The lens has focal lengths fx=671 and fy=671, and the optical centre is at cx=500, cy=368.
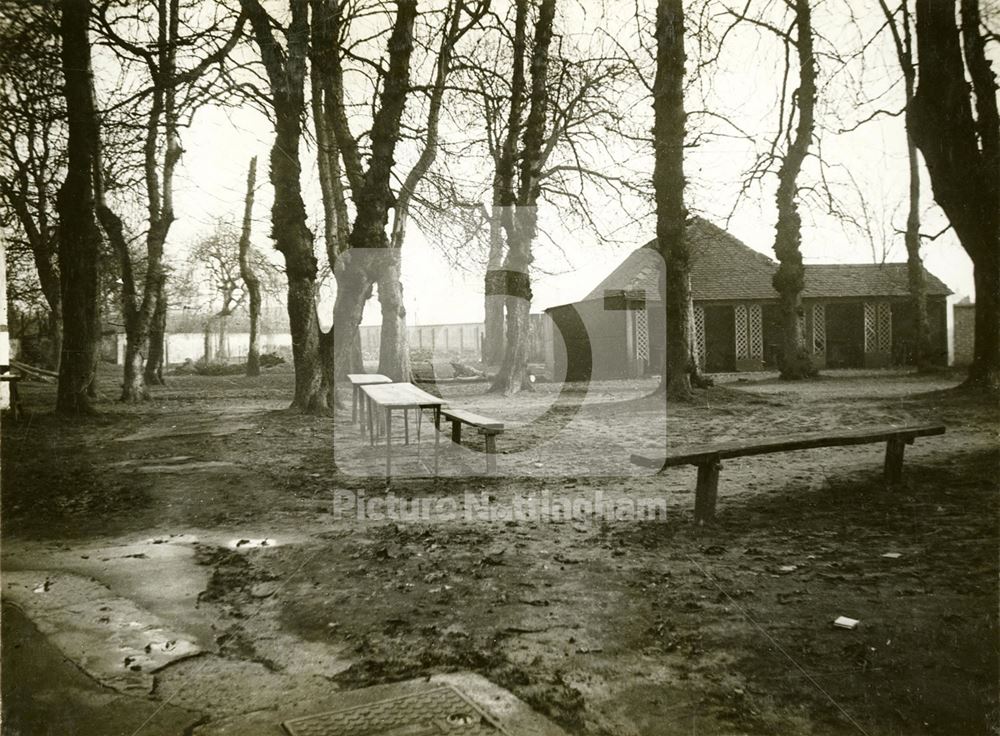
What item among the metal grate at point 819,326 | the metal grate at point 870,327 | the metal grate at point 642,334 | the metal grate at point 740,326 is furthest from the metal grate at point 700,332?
the metal grate at point 870,327

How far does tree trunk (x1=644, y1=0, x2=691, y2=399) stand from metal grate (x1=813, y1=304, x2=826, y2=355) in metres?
15.4

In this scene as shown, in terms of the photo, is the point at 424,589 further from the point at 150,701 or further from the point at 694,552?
the point at 694,552

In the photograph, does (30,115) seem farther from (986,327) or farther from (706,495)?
(986,327)

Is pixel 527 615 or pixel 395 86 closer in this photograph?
pixel 527 615

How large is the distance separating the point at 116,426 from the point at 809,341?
948 inches

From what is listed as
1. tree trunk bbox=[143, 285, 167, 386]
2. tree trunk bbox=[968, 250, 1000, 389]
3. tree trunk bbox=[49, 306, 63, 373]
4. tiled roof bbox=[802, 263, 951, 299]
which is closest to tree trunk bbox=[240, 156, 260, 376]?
tree trunk bbox=[143, 285, 167, 386]

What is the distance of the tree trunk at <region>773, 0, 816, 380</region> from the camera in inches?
608

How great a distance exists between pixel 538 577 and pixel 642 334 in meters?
19.4

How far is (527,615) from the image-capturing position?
3.68 metres

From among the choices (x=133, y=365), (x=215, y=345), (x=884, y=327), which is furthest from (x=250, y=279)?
(x=215, y=345)

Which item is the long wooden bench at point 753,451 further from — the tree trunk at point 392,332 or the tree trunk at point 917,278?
the tree trunk at point 917,278

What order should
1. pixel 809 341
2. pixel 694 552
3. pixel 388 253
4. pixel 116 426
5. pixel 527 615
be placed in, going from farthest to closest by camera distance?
pixel 809 341 < pixel 388 253 < pixel 116 426 < pixel 694 552 < pixel 527 615

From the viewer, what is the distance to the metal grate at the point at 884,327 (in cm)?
2544

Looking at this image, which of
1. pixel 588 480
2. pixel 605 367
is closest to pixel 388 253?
pixel 588 480
